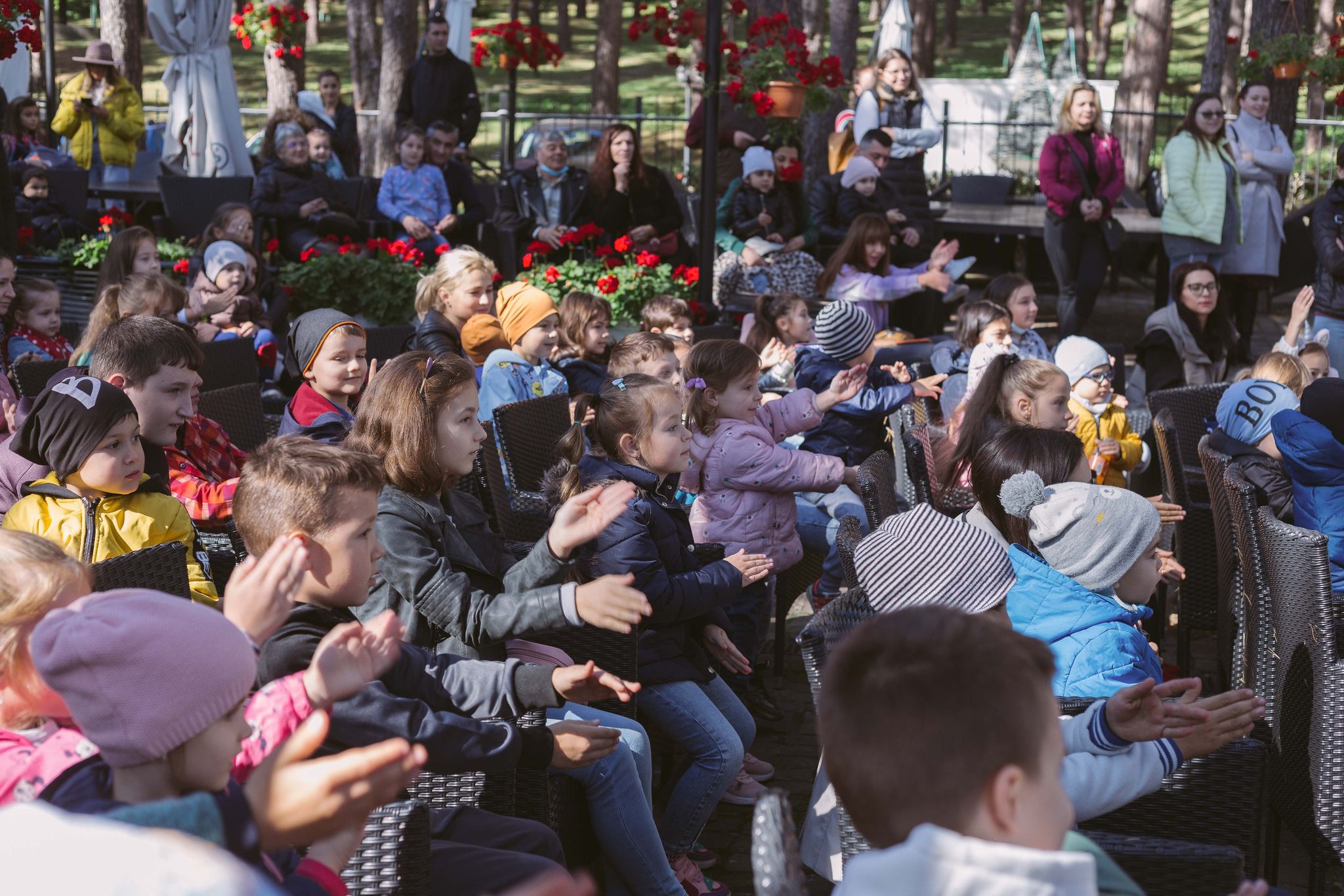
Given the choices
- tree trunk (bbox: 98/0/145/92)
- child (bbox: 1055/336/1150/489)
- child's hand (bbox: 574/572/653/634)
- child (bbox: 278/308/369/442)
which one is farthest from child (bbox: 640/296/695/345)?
tree trunk (bbox: 98/0/145/92)

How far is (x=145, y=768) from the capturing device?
6.02ft

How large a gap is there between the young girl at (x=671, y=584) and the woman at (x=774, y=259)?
17.3 feet

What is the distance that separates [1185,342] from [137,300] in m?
5.75

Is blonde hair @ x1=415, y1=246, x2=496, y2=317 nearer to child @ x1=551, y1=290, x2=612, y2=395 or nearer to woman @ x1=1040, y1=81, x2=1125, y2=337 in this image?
child @ x1=551, y1=290, x2=612, y2=395

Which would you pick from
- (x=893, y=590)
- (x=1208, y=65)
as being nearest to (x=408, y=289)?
(x=893, y=590)

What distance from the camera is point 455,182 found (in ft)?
36.1

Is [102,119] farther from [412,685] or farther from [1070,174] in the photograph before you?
[412,685]

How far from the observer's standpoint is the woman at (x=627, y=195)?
32.3 ft

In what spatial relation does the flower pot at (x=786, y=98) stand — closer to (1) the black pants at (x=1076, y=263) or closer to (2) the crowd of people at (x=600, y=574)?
(1) the black pants at (x=1076, y=263)

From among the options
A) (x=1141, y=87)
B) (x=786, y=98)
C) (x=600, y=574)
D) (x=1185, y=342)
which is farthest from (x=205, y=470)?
(x=1141, y=87)

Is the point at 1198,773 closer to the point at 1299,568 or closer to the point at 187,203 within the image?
the point at 1299,568

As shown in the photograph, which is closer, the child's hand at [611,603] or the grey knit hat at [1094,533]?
the child's hand at [611,603]

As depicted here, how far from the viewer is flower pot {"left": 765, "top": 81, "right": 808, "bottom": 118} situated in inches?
399

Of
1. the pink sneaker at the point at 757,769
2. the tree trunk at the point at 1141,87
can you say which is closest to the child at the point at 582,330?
the pink sneaker at the point at 757,769
